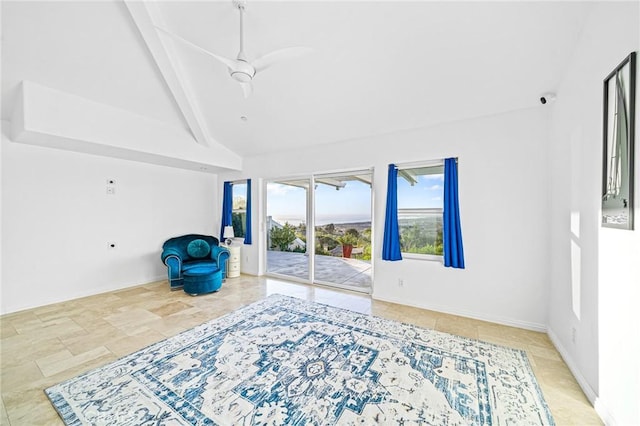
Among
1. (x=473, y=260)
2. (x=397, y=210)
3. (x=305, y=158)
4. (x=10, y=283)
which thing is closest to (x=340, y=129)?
(x=305, y=158)

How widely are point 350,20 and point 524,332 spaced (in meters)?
3.95

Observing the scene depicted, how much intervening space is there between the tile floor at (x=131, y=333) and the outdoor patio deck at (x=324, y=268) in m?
0.53

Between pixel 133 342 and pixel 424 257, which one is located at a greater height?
pixel 424 257

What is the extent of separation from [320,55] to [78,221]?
4720 millimetres

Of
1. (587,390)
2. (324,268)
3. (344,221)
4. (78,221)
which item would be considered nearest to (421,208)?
(344,221)

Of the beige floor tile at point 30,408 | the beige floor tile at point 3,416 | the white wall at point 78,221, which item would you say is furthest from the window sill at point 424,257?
the white wall at point 78,221

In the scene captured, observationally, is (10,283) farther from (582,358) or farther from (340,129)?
(582,358)

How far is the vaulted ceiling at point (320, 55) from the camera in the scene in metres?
2.31

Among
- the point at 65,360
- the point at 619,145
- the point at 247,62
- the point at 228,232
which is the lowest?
the point at 65,360

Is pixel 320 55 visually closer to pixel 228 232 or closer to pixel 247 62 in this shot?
pixel 247 62

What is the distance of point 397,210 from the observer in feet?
13.0

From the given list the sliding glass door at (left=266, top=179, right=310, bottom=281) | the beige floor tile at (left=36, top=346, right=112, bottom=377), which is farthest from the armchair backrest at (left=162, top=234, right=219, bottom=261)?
the beige floor tile at (left=36, top=346, right=112, bottom=377)

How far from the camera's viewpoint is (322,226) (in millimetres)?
5035

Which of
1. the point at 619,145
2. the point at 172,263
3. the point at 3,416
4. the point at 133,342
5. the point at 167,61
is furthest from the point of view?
the point at 172,263
